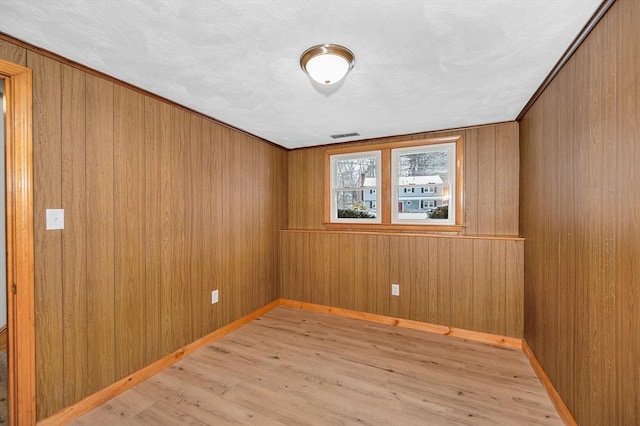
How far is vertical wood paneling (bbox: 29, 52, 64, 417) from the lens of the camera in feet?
5.61

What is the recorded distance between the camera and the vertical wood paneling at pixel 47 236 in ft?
5.61

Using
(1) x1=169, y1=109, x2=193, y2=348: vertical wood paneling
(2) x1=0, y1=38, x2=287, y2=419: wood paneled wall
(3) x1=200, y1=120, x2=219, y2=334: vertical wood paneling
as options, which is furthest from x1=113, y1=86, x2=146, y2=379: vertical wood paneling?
(3) x1=200, y1=120, x2=219, y2=334: vertical wood paneling

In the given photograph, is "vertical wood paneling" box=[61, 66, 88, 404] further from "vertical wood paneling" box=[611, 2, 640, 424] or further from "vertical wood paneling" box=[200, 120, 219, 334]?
"vertical wood paneling" box=[611, 2, 640, 424]

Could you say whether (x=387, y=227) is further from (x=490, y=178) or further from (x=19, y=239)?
(x=19, y=239)

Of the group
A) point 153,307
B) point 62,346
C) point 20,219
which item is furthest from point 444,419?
point 20,219

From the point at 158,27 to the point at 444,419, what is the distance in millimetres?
2925

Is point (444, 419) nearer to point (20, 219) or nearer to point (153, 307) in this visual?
point (153, 307)

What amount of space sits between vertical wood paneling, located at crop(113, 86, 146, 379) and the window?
2351 mm

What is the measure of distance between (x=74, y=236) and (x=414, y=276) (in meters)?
3.16

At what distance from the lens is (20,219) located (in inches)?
64.3

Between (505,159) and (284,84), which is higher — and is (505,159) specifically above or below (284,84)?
below

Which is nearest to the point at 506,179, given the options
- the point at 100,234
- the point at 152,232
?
the point at 152,232

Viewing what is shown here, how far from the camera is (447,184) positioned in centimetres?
337

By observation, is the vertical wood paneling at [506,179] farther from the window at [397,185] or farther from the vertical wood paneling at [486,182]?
the window at [397,185]
